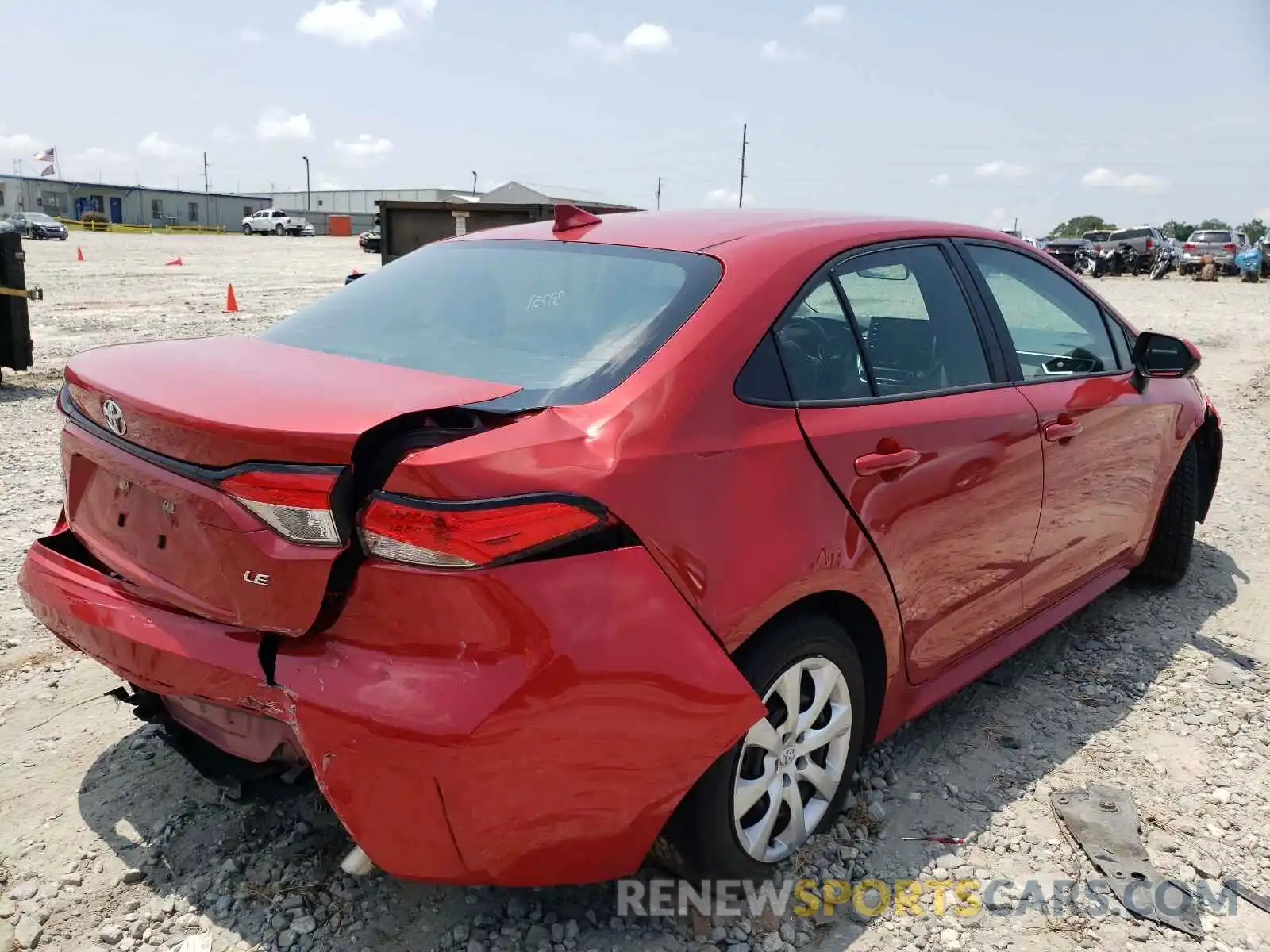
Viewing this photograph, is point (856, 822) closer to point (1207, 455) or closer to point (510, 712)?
point (510, 712)

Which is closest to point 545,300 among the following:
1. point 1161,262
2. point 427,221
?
point 427,221

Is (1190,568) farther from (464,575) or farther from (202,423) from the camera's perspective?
(202,423)

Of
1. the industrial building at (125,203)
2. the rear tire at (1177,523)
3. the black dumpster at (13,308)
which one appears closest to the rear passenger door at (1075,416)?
the rear tire at (1177,523)

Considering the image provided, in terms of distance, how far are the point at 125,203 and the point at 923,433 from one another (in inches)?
3545

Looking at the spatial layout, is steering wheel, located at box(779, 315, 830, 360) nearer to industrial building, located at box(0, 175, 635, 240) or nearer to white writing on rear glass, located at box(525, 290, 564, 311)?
white writing on rear glass, located at box(525, 290, 564, 311)

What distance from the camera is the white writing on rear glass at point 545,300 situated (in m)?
2.62

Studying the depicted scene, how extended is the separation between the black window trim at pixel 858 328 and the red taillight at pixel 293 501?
37.0 inches

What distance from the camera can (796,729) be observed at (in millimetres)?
2457

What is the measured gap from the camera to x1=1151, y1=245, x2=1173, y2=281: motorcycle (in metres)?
36.0

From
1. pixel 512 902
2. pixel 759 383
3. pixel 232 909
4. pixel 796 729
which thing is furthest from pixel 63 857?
pixel 759 383

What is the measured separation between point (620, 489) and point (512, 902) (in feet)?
3.76

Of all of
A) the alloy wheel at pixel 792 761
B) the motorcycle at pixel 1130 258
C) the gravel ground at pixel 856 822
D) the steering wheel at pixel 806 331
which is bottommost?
the gravel ground at pixel 856 822

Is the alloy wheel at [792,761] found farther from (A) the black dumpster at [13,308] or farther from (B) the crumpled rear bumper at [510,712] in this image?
(A) the black dumpster at [13,308]

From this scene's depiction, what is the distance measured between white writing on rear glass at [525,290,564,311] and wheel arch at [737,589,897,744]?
994 millimetres
